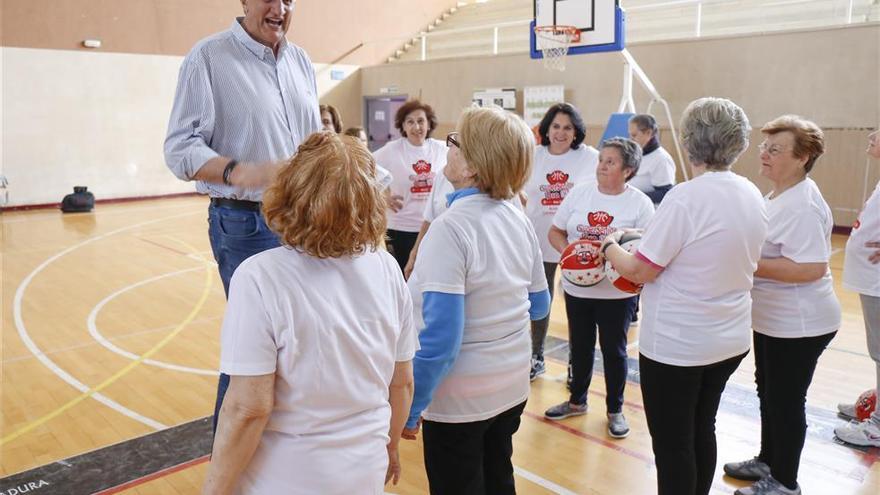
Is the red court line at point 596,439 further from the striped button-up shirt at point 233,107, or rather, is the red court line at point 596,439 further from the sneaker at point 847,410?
the striped button-up shirt at point 233,107

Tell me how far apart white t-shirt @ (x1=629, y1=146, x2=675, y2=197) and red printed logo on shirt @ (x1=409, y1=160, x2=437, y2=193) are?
6.76ft

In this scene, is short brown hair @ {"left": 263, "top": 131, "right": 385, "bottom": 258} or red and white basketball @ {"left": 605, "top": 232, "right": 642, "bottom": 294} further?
red and white basketball @ {"left": 605, "top": 232, "right": 642, "bottom": 294}

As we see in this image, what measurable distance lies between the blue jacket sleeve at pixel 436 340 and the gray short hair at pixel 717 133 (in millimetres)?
1066

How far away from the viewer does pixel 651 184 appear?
5.98 meters

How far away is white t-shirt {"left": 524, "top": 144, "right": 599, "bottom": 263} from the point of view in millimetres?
4391

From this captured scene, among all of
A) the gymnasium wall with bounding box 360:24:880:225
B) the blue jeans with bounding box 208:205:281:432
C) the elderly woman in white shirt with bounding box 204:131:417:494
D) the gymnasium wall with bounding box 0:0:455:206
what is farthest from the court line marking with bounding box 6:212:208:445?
the gymnasium wall with bounding box 360:24:880:225

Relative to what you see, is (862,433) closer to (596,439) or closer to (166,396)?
(596,439)

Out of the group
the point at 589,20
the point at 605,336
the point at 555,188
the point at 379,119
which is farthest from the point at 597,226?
the point at 379,119

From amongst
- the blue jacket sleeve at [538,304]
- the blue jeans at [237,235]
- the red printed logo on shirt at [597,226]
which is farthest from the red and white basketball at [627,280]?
the blue jeans at [237,235]

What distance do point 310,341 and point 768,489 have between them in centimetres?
240

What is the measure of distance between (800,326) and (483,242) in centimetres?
154

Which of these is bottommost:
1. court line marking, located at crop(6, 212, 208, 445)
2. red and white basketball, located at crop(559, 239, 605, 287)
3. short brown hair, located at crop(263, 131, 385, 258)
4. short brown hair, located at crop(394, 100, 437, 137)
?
court line marking, located at crop(6, 212, 208, 445)

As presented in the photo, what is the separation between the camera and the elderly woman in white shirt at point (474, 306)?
1.89 meters

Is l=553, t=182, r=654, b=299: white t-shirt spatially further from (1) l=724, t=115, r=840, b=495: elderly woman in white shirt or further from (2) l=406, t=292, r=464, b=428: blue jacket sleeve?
(2) l=406, t=292, r=464, b=428: blue jacket sleeve
